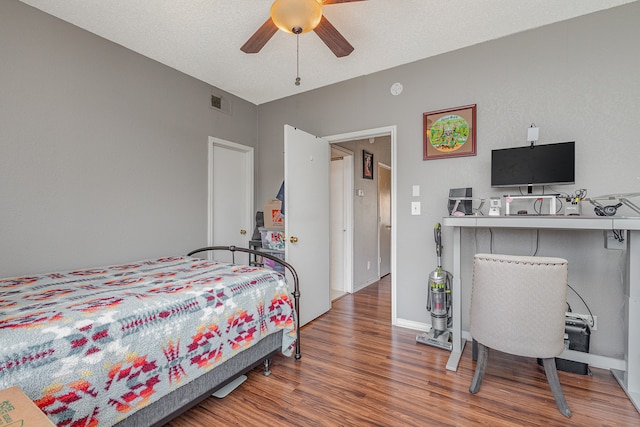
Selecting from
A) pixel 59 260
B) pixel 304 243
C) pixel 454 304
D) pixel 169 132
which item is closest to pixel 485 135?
pixel 454 304

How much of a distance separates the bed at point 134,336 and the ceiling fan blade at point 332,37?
175 cm

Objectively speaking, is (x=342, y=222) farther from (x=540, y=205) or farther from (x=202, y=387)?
(x=202, y=387)

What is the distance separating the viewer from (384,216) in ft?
17.9

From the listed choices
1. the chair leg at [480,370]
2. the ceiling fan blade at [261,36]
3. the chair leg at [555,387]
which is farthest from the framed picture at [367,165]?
the chair leg at [555,387]

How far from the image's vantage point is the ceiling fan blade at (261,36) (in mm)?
2008

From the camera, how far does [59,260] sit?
232 cm

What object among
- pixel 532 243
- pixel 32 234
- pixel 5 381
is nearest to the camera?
pixel 5 381

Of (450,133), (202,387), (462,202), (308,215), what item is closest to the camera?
(202,387)

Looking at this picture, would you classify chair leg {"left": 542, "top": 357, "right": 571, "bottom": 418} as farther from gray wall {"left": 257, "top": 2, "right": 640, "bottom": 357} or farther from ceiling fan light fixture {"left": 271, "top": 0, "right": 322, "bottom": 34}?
ceiling fan light fixture {"left": 271, "top": 0, "right": 322, "bottom": 34}

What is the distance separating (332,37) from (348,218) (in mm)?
2649

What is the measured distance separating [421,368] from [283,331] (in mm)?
1077

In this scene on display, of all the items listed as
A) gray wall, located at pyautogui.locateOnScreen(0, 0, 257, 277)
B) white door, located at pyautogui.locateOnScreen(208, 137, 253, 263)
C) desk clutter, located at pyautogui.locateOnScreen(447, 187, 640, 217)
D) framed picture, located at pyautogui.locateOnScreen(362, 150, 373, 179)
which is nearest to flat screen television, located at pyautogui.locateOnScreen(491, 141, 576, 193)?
desk clutter, located at pyautogui.locateOnScreen(447, 187, 640, 217)

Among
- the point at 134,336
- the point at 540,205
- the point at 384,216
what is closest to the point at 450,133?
the point at 540,205

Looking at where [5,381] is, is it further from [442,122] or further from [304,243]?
[442,122]
